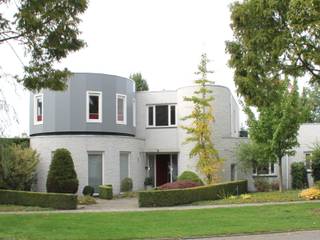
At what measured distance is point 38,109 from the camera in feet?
116

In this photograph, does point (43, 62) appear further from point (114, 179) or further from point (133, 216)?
point (114, 179)

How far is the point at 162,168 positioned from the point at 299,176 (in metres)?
9.17

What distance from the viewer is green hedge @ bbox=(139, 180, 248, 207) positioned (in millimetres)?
26172

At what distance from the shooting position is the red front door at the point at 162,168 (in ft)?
132

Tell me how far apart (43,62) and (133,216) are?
767 centimetres

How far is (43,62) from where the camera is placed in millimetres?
15867

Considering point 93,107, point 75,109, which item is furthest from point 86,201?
point 93,107

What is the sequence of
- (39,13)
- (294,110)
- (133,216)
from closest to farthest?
1. (39,13)
2. (133,216)
3. (294,110)

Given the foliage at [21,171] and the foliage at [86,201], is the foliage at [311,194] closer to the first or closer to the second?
the foliage at [86,201]

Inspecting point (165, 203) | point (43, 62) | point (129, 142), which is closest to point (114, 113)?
point (129, 142)

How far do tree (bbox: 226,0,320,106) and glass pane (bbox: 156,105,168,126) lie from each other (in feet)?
62.1

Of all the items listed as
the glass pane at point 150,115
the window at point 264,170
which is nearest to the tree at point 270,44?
the window at point 264,170

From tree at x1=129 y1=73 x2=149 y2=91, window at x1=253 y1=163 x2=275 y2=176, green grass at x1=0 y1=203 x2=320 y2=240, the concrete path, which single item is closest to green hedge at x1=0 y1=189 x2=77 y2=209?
green grass at x1=0 y1=203 x2=320 y2=240

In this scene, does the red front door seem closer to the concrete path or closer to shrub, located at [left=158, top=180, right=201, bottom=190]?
shrub, located at [left=158, top=180, right=201, bottom=190]
